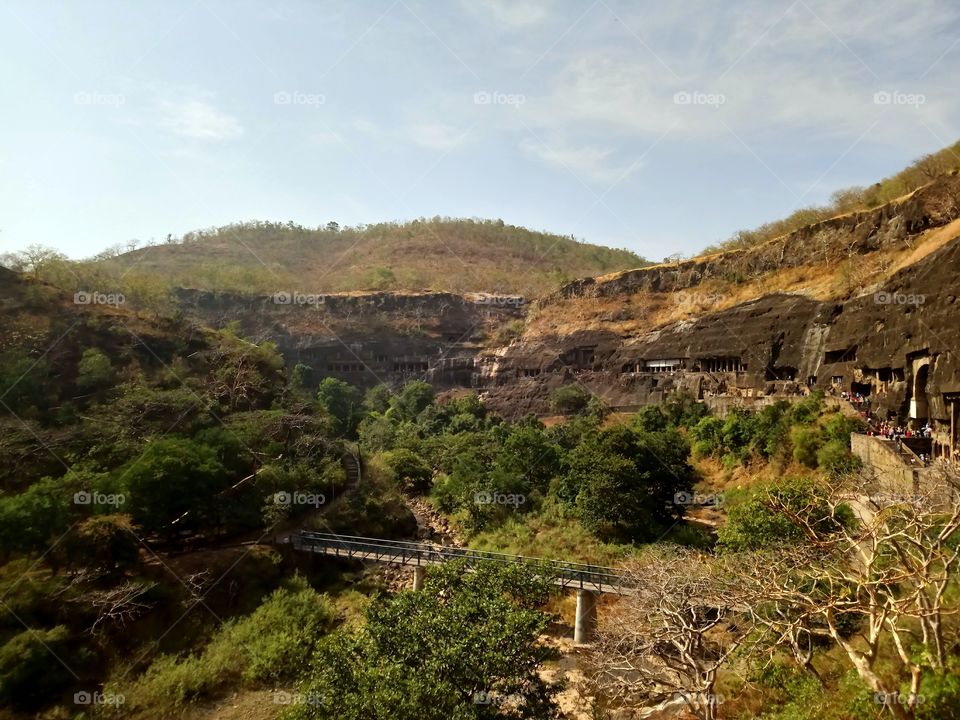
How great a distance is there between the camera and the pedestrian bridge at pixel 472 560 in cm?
1694

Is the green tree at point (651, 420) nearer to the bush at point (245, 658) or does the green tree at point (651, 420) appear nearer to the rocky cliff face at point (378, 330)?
the bush at point (245, 658)

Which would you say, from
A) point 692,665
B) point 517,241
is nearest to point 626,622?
point 692,665

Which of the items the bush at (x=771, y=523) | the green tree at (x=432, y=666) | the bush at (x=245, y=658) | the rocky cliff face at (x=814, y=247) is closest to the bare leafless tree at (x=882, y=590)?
the bush at (x=771, y=523)

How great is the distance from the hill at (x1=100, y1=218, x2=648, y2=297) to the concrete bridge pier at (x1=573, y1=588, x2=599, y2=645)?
50.9 m

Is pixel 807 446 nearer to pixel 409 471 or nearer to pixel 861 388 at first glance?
pixel 861 388

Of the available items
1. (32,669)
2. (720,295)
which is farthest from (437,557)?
(720,295)

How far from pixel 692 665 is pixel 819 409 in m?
17.1

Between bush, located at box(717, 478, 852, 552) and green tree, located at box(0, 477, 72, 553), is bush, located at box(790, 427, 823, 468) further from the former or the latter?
green tree, located at box(0, 477, 72, 553)

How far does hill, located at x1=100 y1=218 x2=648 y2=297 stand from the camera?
72125 millimetres

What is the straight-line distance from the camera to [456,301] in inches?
2340

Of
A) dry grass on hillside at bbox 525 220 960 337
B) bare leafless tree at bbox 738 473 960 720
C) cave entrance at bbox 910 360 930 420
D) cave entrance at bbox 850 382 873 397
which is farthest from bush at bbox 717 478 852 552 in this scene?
dry grass on hillside at bbox 525 220 960 337

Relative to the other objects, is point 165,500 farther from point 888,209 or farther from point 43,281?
point 888,209

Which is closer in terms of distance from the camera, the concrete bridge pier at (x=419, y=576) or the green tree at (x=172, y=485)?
the green tree at (x=172, y=485)

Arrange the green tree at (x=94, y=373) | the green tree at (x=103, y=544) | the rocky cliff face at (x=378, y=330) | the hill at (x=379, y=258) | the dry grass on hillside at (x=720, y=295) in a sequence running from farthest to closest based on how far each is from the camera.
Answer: the hill at (x=379, y=258) → the rocky cliff face at (x=378, y=330) → the dry grass on hillside at (x=720, y=295) → the green tree at (x=94, y=373) → the green tree at (x=103, y=544)
